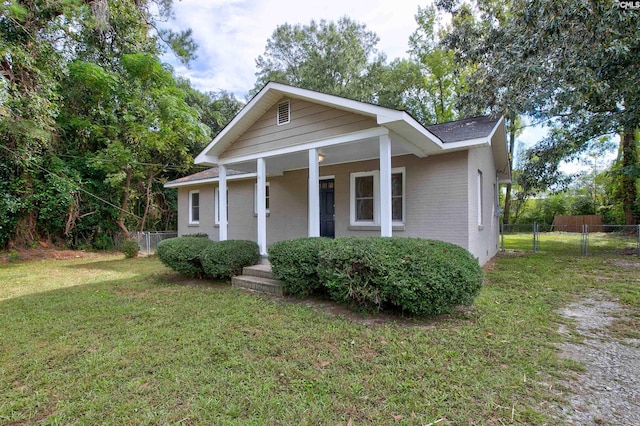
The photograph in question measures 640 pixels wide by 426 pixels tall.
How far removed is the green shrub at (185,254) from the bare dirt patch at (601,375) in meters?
6.17

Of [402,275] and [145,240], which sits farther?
[145,240]

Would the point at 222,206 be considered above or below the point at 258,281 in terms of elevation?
above

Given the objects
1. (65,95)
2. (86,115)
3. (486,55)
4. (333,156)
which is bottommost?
(333,156)

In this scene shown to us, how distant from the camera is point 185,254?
21.5ft

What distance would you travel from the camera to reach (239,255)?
6582 mm

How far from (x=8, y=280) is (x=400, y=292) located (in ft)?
31.2

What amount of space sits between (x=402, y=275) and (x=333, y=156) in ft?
14.7

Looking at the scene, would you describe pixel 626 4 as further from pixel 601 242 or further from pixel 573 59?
pixel 601 242

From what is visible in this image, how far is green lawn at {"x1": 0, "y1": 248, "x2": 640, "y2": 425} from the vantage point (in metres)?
2.31

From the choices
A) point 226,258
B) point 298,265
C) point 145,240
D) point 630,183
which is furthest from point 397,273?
point 630,183

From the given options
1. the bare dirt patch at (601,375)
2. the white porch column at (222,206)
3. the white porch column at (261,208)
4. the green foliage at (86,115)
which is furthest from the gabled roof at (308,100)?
the green foliage at (86,115)

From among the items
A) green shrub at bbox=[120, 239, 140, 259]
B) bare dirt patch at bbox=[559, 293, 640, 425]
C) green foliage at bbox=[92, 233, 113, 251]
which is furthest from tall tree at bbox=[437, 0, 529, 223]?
green foliage at bbox=[92, 233, 113, 251]

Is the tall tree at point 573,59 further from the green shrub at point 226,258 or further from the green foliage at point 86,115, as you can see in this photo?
the green foliage at point 86,115

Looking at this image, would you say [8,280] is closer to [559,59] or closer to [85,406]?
[85,406]
